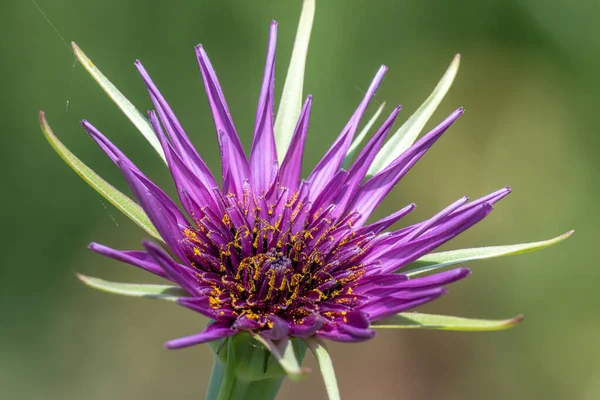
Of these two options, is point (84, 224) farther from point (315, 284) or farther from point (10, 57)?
point (315, 284)

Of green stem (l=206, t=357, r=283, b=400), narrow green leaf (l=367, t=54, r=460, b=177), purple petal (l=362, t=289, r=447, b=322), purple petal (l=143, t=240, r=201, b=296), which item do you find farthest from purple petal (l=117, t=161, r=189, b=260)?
narrow green leaf (l=367, t=54, r=460, b=177)

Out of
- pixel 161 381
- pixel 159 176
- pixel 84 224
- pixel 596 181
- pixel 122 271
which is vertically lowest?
pixel 161 381

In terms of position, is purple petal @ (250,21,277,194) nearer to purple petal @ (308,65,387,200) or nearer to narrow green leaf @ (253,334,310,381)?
purple petal @ (308,65,387,200)

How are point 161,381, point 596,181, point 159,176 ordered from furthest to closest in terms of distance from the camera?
1. point 596,181
2. point 159,176
3. point 161,381

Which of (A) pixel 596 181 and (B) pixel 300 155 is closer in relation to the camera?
(B) pixel 300 155

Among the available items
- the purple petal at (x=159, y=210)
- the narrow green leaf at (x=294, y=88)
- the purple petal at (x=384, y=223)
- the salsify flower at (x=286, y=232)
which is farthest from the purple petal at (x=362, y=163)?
the purple petal at (x=159, y=210)

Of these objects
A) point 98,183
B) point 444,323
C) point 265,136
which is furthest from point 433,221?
point 98,183

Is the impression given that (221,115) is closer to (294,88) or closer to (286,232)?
(294,88)

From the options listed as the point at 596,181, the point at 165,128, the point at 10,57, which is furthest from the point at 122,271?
the point at 596,181
